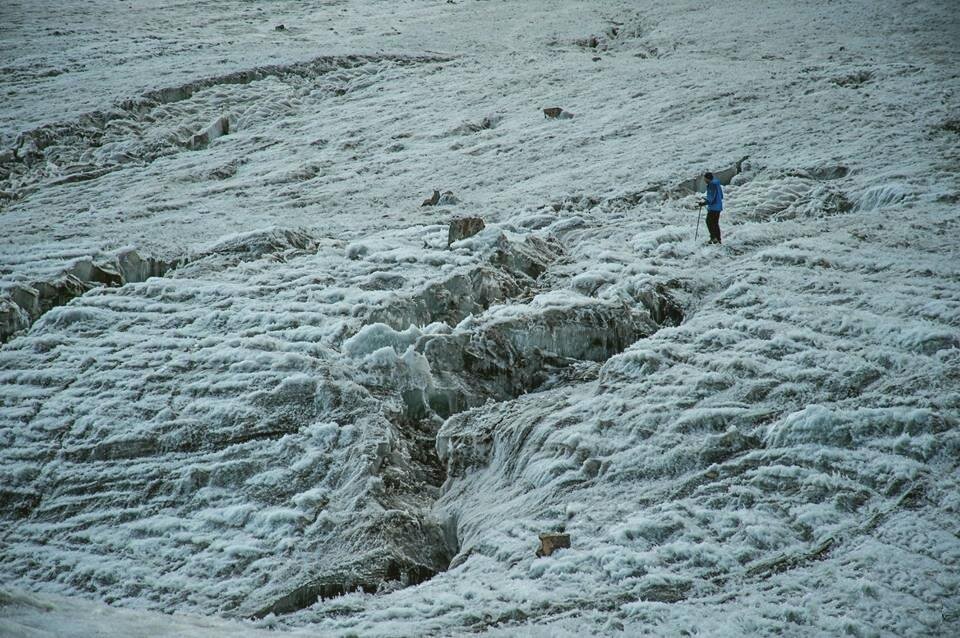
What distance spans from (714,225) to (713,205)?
→ 35 cm

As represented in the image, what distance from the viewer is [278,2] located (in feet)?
136

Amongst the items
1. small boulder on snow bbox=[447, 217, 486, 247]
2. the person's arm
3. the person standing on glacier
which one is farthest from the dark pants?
small boulder on snow bbox=[447, 217, 486, 247]

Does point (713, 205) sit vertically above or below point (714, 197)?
below

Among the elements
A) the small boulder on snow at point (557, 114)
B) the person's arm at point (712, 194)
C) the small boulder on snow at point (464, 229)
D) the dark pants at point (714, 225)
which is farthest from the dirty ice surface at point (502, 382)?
the small boulder on snow at point (557, 114)

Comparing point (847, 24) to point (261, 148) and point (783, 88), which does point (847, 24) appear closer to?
point (783, 88)

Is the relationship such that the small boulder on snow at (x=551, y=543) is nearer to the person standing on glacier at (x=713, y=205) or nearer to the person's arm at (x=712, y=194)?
the person standing on glacier at (x=713, y=205)

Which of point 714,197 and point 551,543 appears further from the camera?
point 714,197

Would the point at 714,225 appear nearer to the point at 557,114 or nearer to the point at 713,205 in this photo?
the point at 713,205

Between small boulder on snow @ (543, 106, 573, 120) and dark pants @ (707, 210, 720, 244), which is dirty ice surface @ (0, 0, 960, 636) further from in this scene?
small boulder on snow @ (543, 106, 573, 120)

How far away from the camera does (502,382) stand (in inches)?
401

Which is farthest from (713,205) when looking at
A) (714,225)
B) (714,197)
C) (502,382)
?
(502,382)

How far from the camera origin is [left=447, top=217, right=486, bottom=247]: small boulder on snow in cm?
1355

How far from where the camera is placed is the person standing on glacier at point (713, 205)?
1252 cm

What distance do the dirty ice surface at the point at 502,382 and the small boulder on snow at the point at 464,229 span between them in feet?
1.26
